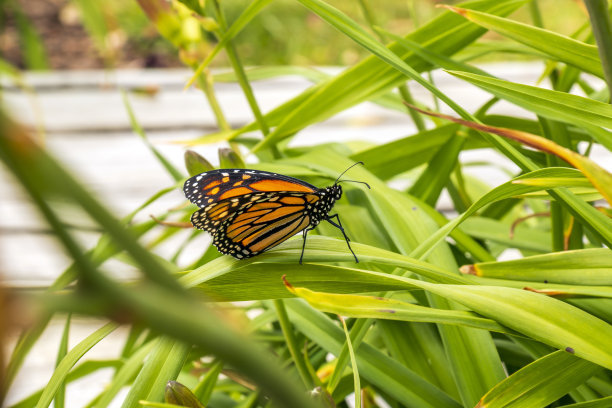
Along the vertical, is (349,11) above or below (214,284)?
above

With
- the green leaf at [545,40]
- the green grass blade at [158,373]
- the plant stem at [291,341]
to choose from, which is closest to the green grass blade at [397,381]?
the plant stem at [291,341]

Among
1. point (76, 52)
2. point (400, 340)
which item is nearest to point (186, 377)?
point (400, 340)

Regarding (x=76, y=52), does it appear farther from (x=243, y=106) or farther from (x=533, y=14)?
(x=533, y=14)

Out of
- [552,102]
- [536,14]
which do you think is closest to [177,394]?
[552,102]

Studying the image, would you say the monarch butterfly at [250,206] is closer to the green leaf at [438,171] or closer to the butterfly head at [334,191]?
the butterfly head at [334,191]

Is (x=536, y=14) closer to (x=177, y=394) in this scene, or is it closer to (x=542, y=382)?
A: (x=542, y=382)

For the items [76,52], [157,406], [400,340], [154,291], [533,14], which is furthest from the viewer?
[76,52]

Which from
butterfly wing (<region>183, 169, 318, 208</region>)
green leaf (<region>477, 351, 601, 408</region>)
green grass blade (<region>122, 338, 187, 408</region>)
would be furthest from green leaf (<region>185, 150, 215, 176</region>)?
green leaf (<region>477, 351, 601, 408</region>)
